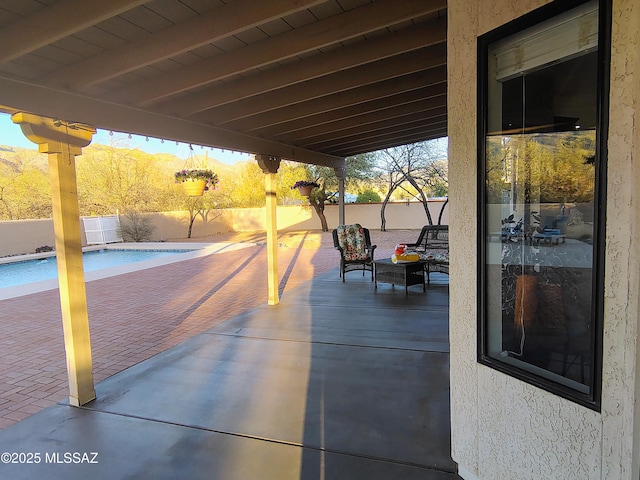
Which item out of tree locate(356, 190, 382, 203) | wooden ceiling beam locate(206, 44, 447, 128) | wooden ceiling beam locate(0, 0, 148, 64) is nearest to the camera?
wooden ceiling beam locate(0, 0, 148, 64)

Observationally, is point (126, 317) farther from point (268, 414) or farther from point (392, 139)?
point (392, 139)

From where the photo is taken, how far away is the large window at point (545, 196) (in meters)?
1.41

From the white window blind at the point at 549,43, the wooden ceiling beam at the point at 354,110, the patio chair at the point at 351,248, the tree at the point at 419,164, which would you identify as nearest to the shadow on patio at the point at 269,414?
the white window blind at the point at 549,43

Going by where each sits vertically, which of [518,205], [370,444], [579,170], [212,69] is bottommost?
[370,444]

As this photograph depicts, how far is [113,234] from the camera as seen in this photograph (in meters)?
16.7

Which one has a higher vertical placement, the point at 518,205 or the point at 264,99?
the point at 264,99

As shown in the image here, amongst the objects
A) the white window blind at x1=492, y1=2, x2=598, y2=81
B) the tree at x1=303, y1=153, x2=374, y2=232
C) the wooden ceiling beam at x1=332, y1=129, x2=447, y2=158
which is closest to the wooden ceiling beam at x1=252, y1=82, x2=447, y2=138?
the wooden ceiling beam at x1=332, y1=129, x2=447, y2=158

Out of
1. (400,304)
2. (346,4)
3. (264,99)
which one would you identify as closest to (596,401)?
(346,4)

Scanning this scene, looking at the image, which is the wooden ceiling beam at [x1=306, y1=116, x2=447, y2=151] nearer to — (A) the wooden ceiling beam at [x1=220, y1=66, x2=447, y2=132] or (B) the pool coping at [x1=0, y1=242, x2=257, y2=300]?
(A) the wooden ceiling beam at [x1=220, y1=66, x2=447, y2=132]

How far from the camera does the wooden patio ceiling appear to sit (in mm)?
2184

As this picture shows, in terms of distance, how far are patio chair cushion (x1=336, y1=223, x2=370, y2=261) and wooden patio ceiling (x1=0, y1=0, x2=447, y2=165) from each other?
10.5 ft

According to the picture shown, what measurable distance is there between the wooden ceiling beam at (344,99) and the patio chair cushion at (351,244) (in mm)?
3136

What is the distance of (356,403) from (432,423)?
0.53 metres

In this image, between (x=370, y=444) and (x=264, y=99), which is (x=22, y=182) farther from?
(x=370, y=444)
